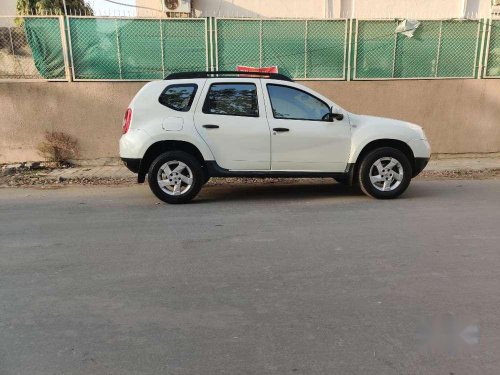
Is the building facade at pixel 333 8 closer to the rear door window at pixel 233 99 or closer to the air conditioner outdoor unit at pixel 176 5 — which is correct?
the air conditioner outdoor unit at pixel 176 5

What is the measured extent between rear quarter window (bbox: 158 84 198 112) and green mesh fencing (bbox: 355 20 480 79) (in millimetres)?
5259

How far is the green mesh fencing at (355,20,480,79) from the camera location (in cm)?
1025

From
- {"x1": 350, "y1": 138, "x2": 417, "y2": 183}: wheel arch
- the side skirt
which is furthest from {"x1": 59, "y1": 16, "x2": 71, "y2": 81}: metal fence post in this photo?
{"x1": 350, "y1": 138, "x2": 417, "y2": 183}: wheel arch

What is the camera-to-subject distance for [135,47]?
9797mm

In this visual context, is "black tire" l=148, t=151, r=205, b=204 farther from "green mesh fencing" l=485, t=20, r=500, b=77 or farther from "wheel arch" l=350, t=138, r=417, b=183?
"green mesh fencing" l=485, t=20, r=500, b=77

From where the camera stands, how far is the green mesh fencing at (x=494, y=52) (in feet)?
34.3

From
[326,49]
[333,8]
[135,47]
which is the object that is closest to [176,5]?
[135,47]

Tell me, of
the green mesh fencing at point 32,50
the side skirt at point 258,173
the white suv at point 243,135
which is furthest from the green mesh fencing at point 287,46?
→ the side skirt at point 258,173

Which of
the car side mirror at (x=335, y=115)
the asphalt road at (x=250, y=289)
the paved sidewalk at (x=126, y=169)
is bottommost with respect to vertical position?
the paved sidewalk at (x=126, y=169)

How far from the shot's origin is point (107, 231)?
5.34m

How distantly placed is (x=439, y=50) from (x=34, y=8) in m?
12.4

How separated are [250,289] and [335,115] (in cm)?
353

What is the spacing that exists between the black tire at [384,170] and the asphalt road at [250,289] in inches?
14.9

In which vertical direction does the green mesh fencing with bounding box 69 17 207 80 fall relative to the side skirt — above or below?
above
